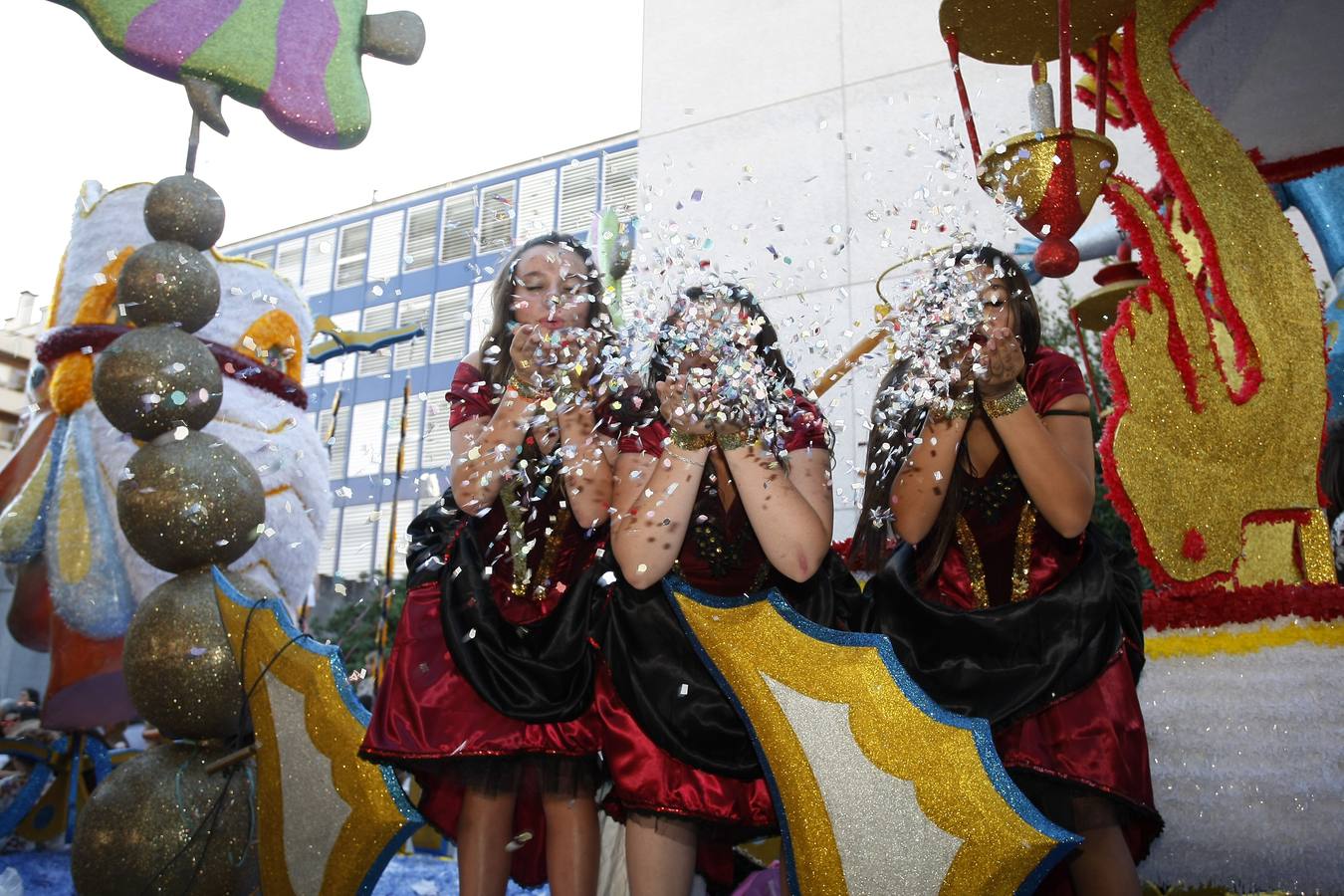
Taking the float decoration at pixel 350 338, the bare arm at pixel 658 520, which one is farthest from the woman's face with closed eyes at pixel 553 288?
the float decoration at pixel 350 338

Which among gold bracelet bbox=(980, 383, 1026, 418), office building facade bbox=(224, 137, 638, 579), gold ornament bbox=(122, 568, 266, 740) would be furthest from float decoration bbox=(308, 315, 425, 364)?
gold bracelet bbox=(980, 383, 1026, 418)

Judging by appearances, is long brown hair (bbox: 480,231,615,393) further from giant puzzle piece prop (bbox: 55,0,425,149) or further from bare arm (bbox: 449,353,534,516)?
giant puzzle piece prop (bbox: 55,0,425,149)

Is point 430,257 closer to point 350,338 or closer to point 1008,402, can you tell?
point 1008,402

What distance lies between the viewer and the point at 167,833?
6.45 ft

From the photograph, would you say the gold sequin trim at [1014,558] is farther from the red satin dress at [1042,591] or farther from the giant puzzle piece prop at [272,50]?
the giant puzzle piece prop at [272,50]

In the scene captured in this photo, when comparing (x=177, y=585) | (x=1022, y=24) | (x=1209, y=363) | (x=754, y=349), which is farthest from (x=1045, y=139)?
(x=177, y=585)

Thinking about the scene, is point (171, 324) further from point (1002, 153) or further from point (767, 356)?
point (1002, 153)

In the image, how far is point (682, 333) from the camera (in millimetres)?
1536

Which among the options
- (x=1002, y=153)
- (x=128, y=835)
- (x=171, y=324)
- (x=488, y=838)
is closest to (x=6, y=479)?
(x=171, y=324)

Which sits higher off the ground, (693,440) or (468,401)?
(468,401)

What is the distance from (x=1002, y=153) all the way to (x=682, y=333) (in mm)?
1107

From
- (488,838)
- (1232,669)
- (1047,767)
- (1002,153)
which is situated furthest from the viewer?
(1002,153)

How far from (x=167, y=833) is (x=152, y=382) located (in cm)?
97

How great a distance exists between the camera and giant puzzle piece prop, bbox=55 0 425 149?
248 centimetres
